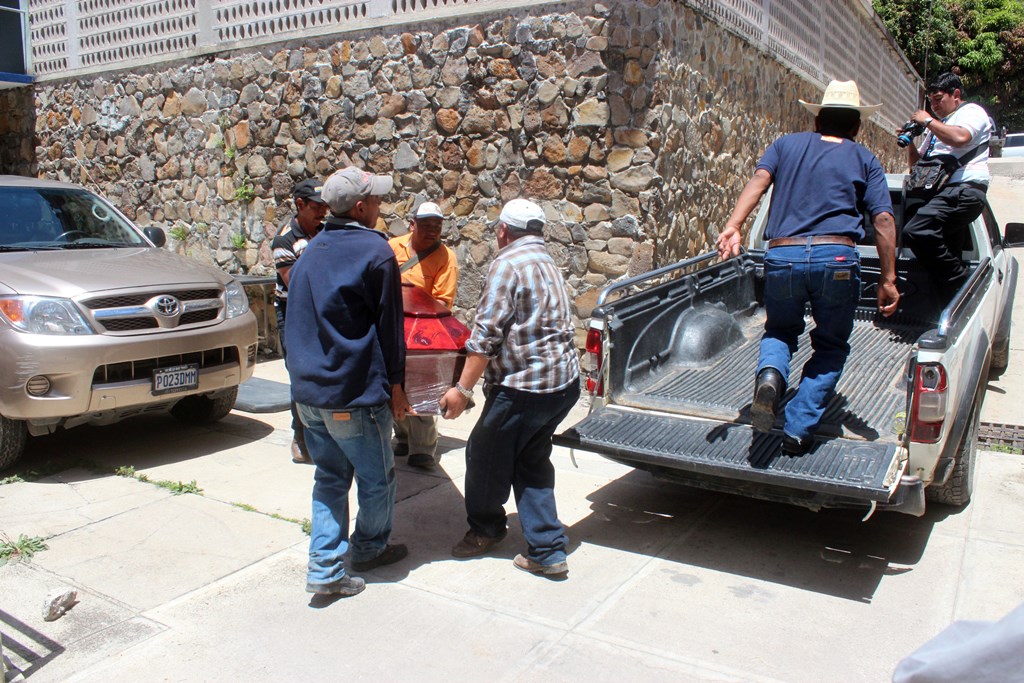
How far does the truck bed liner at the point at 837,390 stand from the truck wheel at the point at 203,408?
3310 millimetres

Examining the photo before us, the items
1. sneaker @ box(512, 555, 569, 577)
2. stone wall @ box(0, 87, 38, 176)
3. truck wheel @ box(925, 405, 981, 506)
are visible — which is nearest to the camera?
sneaker @ box(512, 555, 569, 577)

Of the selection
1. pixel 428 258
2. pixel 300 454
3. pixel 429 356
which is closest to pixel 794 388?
pixel 429 356

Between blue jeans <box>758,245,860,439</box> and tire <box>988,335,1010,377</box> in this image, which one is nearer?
blue jeans <box>758,245,860,439</box>

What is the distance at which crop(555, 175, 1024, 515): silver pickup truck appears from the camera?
4.27 m

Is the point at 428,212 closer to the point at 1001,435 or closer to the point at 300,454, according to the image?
the point at 300,454

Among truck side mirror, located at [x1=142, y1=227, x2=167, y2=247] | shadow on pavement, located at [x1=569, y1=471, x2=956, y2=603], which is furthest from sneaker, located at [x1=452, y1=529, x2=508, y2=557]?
truck side mirror, located at [x1=142, y1=227, x2=167, y2=247]

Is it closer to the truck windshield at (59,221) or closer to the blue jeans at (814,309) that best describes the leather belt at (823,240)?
the blue jeans at (814,309)

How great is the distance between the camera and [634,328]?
5.60m

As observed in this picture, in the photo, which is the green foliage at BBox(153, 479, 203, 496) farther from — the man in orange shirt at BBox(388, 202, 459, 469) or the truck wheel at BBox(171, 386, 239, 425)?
the man in orange shirt at BBox(388, 202, 459, 469)

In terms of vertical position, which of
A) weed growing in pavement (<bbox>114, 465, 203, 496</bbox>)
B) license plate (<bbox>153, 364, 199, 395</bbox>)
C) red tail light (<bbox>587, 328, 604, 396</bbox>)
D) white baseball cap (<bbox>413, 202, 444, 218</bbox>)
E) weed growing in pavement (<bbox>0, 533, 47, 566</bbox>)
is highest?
white baseball cap (<bbox>413, 202, 444, 218</bbox>)

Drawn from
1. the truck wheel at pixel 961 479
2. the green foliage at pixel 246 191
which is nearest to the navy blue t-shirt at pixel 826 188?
the truck wheel at pixel 961 479

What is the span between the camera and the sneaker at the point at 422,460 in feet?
20.2

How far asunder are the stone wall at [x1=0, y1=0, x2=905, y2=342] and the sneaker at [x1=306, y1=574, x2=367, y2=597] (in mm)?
4316

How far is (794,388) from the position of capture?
18.9 ft
